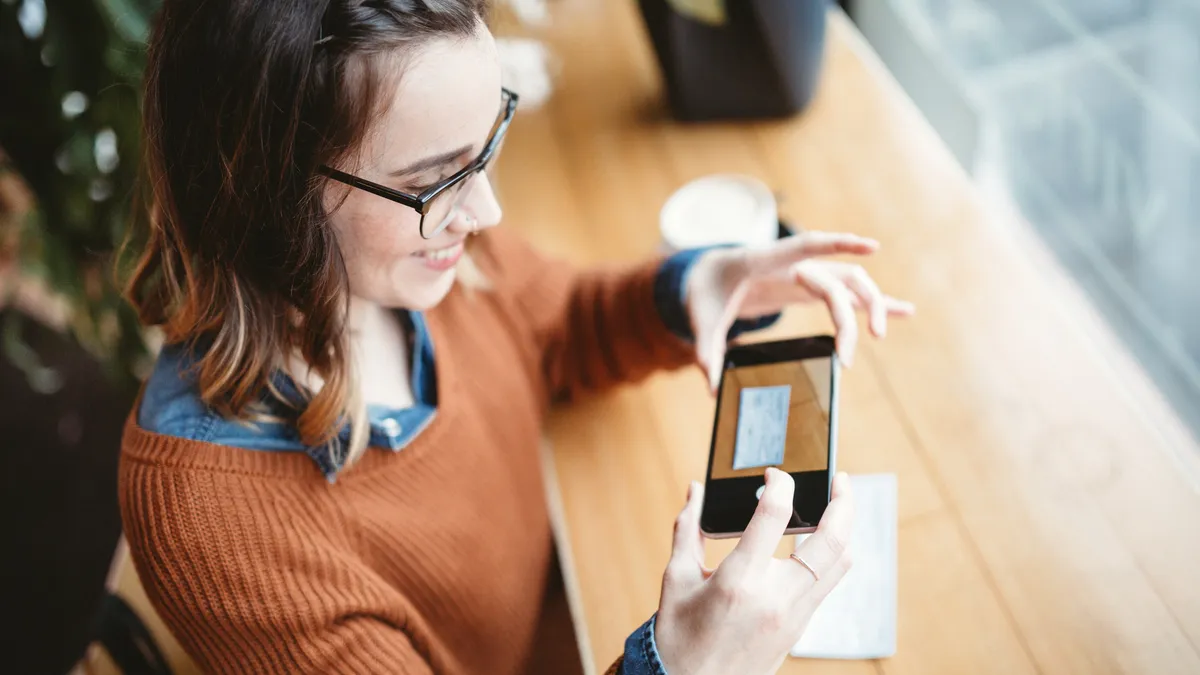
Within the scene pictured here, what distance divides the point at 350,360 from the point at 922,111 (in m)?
1.04

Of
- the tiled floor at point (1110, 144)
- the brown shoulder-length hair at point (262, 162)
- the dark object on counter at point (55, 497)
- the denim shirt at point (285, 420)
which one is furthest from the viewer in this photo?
the dark object on counter at point (55, 497)

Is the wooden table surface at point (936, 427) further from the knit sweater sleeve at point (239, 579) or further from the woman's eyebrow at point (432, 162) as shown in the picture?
the woman's eyebrow at point (432, 162)

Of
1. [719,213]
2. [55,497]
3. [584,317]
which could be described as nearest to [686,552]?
[584,317]

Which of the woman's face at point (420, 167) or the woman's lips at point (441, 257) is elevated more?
the woman's face at point (420, 167)

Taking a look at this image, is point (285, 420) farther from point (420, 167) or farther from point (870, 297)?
point (870, 297)

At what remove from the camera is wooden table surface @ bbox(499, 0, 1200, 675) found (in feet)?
2.51

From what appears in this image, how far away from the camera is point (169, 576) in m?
0.70

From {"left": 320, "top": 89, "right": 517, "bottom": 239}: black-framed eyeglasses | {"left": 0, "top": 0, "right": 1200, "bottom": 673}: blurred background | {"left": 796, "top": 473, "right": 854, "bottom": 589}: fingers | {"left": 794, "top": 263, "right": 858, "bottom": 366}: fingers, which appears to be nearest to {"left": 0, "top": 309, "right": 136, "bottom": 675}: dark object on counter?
{"left": 0, "top": 0, "right": 1200, "bottom": 673}: blurred background

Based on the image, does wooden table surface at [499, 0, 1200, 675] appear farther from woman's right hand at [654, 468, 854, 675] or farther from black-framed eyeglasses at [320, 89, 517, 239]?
black-framed eyeglasses at [320, 89, 517, 239]

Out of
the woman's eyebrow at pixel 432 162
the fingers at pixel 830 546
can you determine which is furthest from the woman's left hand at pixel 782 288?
the woman's eyebrow at pixel 432 162

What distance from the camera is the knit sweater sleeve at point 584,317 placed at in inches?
39.6

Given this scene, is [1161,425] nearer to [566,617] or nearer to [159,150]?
[566,617]

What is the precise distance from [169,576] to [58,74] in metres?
0.93

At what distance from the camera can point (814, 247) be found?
2.85ft
